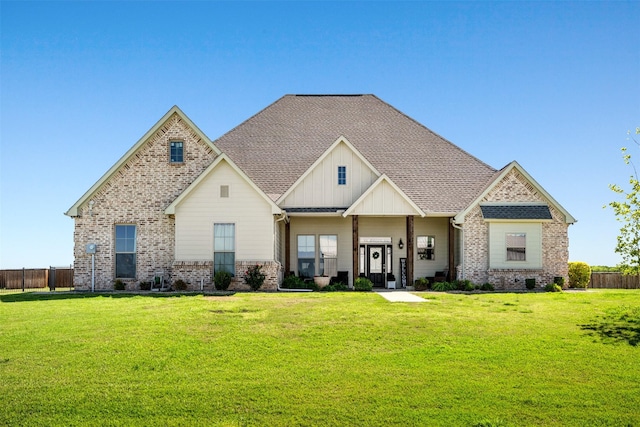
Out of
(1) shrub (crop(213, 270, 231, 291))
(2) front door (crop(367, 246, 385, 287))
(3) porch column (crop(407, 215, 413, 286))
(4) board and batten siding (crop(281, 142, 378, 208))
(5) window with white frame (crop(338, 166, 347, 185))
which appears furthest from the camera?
(2) front door (crop(367, 246, 385, 287))

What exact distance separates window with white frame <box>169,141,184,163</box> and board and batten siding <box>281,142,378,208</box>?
5375mm

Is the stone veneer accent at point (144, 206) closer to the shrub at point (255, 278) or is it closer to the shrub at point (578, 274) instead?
the shrub at point (255, 278)

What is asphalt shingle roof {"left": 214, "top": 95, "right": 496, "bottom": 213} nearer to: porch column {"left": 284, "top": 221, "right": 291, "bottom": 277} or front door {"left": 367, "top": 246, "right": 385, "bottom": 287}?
porch column {"left": 284, "top": 221, "right": 291, "bottom": 277}

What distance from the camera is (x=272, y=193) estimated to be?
31.0 meters

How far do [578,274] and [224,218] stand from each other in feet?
57.4

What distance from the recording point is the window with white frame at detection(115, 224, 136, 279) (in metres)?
28.5

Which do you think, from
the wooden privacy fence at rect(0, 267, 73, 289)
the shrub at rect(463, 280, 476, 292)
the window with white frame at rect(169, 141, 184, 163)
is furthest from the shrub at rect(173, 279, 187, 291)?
the shrub at rect(463, 280, 476, 292)

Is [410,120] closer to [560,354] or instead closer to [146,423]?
[560,354]

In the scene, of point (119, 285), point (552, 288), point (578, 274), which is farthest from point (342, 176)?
point (578, 274)

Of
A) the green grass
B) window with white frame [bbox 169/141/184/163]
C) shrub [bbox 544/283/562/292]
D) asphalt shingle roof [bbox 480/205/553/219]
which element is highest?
window with white frame [bbox 169/141/184/163]

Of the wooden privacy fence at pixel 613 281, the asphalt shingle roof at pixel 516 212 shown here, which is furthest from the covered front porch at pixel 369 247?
the wooden privacy fence at pixel 613 281

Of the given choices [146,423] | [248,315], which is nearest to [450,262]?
[248,315]

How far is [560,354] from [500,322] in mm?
3147

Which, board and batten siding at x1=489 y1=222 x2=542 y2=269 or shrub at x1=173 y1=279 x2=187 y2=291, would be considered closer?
shrub at x1=173 y1=279 x2=187 y2=291
